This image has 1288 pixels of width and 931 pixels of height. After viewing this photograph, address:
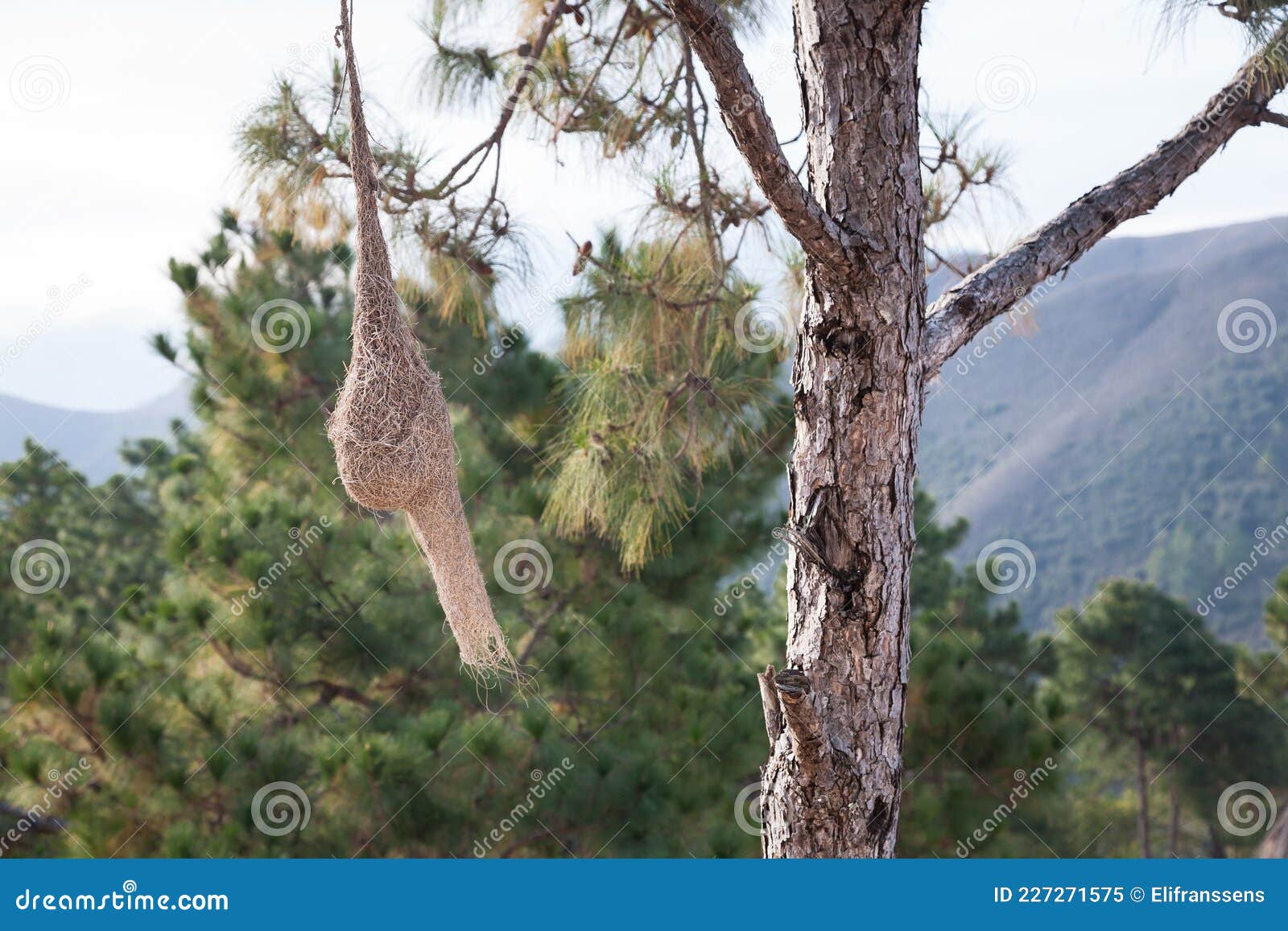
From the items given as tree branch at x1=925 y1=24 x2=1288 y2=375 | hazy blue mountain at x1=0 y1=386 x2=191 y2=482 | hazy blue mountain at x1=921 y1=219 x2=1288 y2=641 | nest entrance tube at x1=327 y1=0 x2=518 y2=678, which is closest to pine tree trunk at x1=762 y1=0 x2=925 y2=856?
tree branch at x1=925 y1=24 x2=1288 y2=375

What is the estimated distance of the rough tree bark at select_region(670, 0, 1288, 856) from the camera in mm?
1737

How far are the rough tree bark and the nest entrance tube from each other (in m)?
0.55

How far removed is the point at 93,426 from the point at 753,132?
15.3 m

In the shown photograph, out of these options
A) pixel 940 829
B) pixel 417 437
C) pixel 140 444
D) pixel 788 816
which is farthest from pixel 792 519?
pixel 140 444

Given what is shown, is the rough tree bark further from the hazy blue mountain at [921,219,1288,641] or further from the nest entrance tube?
the hazy blue mountain at [921,219,1288,641]

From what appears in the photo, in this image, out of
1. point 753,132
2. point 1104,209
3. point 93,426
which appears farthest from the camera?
point 93,426

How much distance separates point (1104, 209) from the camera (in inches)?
83.4

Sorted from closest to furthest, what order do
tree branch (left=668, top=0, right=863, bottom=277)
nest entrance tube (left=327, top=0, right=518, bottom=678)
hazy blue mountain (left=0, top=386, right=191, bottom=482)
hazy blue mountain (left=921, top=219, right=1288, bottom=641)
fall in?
tree branch (left=668, top=0, right=863, bottom=277) → nest entrance tube (left=327, top=0, right=518, bottom=678) → hazy blue mountain (left=0, top=386, right=191, bottom=482) → hazy blue mountain (left=921, top=219, right=1288, bottom=641)

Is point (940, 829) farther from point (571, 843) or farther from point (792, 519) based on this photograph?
point (792, 519)

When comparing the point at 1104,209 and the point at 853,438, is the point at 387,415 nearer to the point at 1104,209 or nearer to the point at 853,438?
the point at 853,438

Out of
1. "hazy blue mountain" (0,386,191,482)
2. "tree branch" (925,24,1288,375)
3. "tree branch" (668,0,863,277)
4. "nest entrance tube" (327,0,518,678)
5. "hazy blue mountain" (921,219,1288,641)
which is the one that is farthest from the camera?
"hazy blue mountain" (921,219,1288,641)

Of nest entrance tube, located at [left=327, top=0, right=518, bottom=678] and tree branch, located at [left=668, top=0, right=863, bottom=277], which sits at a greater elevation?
tree branch, located at [left=668, top=0, right=863, bottom=277]

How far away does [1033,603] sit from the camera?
569 inches

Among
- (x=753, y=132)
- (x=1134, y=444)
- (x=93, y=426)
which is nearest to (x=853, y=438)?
(x=753, y=132)
